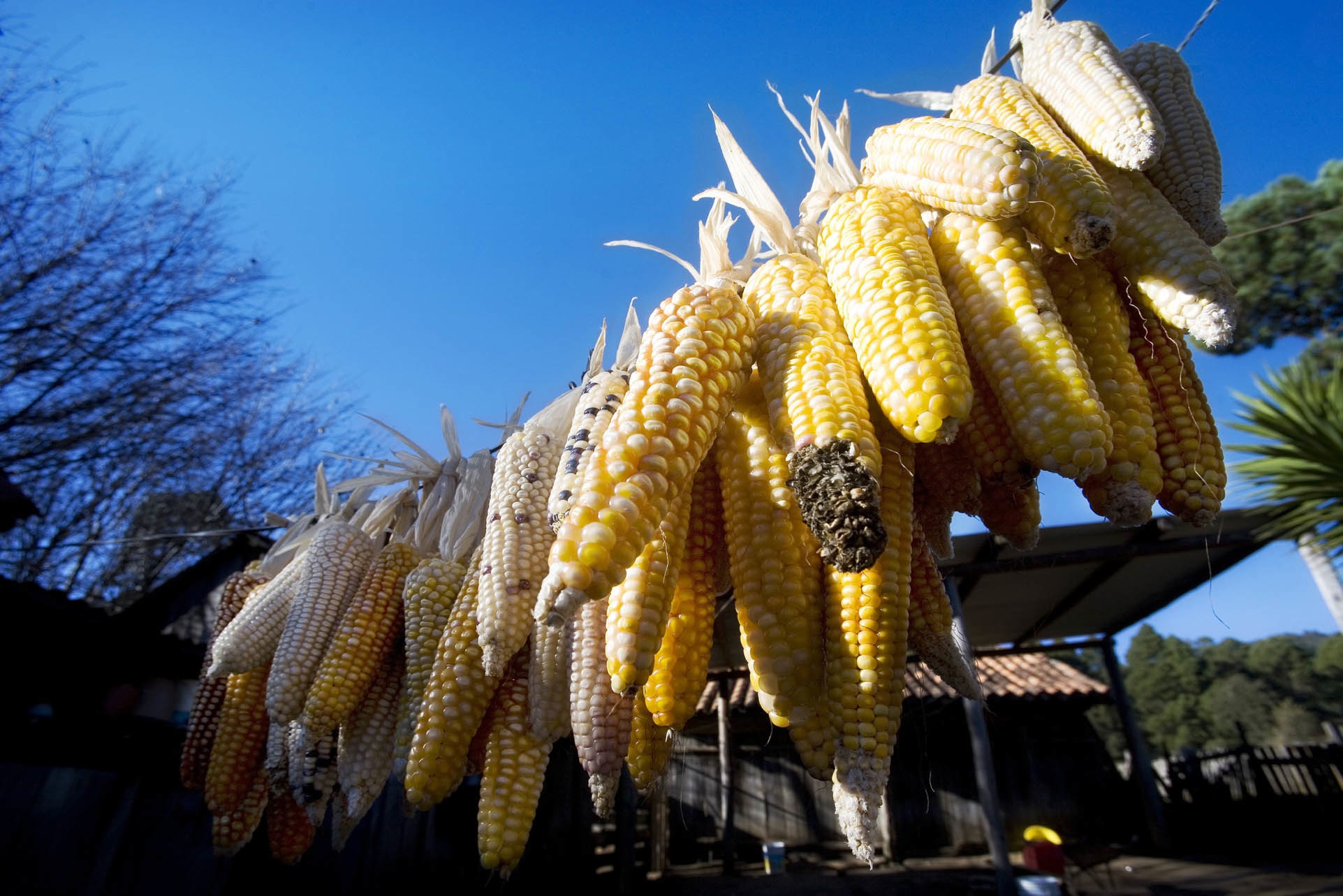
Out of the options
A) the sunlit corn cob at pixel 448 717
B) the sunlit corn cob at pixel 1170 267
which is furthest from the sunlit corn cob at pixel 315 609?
the sunlit corn cob at pixel 1170 267

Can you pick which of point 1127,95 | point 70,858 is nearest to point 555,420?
point 1127,95

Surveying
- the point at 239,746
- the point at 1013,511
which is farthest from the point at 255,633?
the point at 1013,511

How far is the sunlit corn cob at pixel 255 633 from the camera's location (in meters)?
2.22

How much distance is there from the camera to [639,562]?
105 centimetres

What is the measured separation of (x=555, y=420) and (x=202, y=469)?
13755mm

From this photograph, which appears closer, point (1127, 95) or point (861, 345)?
point (861, 345)

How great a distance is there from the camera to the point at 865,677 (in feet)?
3.09

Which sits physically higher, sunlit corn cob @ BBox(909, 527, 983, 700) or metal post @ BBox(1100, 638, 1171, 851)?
metal post @ BBox(1100, 638, 1171, 851)

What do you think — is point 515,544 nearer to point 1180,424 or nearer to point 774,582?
point 774,582

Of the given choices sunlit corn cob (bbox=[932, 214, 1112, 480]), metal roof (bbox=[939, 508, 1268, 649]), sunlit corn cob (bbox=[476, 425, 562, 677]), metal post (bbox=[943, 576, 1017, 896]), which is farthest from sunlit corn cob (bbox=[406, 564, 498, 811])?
metal post (bbox=[943, 576, 1017, 896])

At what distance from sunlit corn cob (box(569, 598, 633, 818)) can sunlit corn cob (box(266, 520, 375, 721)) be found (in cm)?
126

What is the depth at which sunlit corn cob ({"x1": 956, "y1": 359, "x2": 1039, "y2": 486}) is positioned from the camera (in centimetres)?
103

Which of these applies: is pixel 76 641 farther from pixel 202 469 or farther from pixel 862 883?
pixel 862 883

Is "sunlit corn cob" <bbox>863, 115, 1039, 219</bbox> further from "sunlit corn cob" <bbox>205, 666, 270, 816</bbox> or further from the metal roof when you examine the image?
the metal roof
